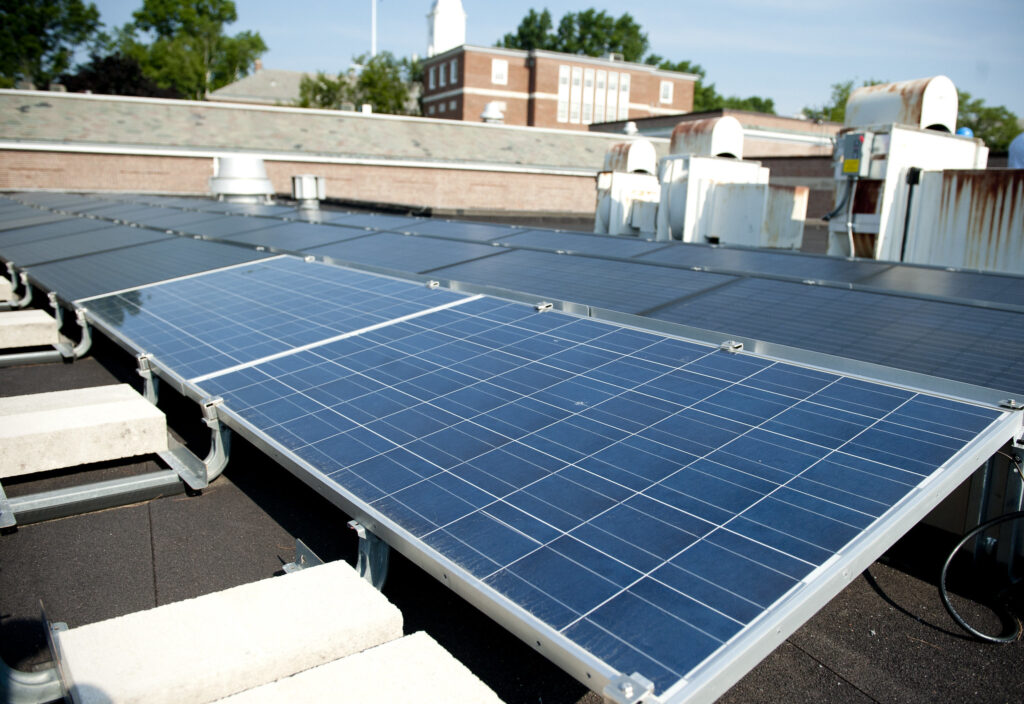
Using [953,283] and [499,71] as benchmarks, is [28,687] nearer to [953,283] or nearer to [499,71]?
[953,283]

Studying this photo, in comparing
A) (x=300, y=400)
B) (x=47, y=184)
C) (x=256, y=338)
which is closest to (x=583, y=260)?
(x=256, y=338)

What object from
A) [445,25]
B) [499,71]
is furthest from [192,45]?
[499,71]

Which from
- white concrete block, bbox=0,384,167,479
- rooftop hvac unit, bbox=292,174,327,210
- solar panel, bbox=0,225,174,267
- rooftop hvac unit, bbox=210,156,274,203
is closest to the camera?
white concrete block, bbox=0,384,167,479

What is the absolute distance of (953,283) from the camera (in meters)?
6.44

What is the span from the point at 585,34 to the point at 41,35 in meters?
70.0

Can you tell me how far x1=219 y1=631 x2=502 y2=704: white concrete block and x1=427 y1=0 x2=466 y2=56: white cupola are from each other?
96.1 metres

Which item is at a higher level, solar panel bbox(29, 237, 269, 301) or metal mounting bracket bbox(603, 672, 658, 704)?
solar panel bbox(29, 237, 269, 301)

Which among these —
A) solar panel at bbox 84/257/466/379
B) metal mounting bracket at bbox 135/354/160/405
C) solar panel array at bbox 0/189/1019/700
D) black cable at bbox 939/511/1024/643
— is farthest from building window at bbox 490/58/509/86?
black cable at bbox 939/511/1024/643

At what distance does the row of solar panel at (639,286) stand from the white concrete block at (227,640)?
9.27ft

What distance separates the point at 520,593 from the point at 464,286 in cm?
375

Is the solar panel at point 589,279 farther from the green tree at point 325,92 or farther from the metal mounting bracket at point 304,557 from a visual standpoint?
the green tree at point 325,92

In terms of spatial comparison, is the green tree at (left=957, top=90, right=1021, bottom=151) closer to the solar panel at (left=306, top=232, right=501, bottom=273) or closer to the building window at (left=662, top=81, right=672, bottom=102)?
the building window at (left=662, top=81, right=672, bottom=102)

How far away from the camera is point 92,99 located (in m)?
34.3

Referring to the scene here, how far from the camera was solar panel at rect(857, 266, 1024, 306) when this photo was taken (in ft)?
19.2
